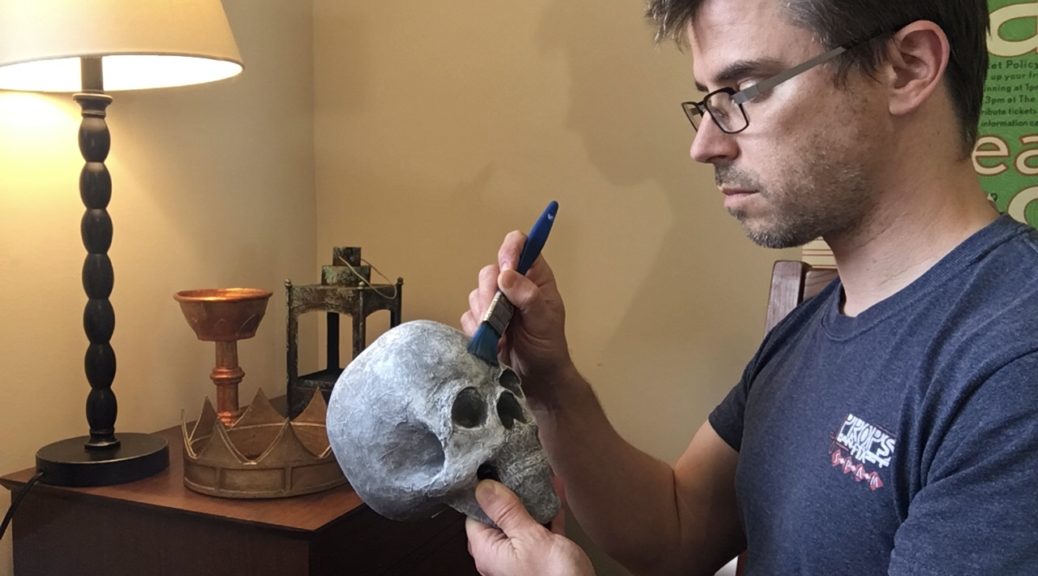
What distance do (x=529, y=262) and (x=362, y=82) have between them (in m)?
1.02

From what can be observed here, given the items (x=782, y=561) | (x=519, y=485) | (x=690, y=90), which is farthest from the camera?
(x=690, y=90)


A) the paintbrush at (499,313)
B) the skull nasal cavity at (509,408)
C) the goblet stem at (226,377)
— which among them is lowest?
the goblet stem at (226,377)

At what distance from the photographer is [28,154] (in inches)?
48.8

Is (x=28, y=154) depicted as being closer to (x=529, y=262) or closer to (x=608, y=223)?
(x=529, y=262)

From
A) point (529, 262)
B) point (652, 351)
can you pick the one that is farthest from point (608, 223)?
point (529, 262)

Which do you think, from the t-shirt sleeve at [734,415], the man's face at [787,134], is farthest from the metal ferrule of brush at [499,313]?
the t-shirt sleeve at [734,415]

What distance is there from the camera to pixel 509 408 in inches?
31.1

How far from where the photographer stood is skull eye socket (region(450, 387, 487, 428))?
76 centimetres

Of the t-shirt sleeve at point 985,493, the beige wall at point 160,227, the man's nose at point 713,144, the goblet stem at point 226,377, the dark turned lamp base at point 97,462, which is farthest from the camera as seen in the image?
the goblet stem at point 226,377

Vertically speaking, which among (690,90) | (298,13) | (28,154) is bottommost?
(28,154)

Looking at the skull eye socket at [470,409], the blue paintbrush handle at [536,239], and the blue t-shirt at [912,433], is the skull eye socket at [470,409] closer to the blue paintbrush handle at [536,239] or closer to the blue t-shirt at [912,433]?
the blue paintbrush handle at [536,239]

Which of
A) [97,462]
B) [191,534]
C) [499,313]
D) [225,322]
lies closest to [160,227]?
[225,322]

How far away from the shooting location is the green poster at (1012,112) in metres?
1.38

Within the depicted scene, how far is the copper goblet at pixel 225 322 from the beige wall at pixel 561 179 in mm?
505
